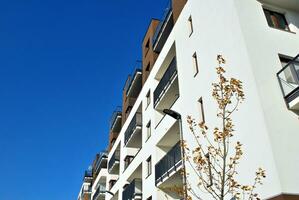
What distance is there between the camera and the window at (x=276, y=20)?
1320 centimetres

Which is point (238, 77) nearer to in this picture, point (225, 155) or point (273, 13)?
point (225, 155)

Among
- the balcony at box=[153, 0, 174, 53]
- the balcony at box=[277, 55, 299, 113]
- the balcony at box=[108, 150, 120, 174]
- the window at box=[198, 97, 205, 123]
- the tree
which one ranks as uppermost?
the balcony at box=[153, 0, 174, 53]

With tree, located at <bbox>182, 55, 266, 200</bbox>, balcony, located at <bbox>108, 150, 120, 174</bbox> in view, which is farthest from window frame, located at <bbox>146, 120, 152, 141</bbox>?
balcony, located at <bbox>108, 150, 120, 174</bbox>

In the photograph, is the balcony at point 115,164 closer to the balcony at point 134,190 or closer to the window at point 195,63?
the balcony at point 134,190

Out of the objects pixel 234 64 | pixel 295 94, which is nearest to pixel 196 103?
pixel 234 64

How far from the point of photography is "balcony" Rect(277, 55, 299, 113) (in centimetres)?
1006

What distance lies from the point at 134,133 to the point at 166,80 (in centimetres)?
752

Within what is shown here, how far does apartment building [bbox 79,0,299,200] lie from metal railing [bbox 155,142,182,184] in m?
0.06

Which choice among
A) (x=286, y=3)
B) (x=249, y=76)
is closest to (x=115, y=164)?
(x=286, y=3)

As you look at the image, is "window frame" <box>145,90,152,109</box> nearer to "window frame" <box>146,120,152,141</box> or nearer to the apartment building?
the apartment building

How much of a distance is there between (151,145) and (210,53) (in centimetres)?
955

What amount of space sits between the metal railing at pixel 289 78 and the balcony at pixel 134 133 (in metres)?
15.9

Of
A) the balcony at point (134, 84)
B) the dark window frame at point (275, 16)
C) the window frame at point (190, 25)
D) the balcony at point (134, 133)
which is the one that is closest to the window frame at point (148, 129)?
the balcony at point (134, 133)

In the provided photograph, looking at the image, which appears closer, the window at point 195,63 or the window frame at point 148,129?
the window at point 195,63
